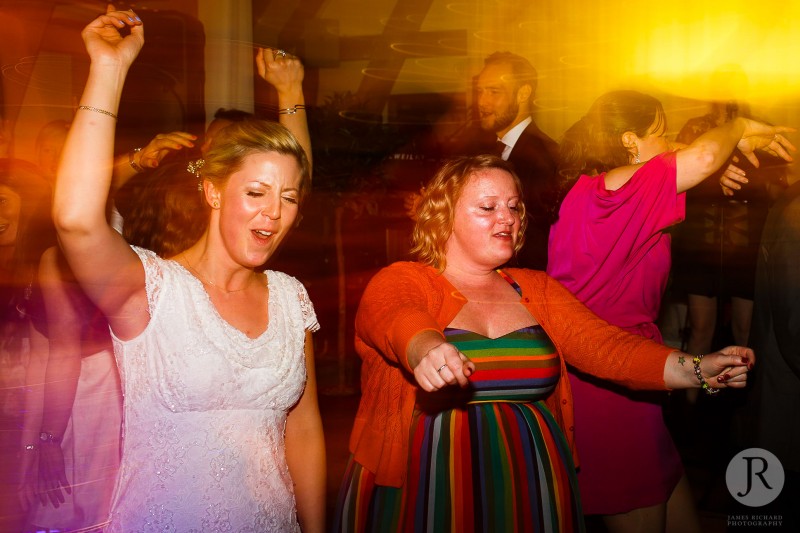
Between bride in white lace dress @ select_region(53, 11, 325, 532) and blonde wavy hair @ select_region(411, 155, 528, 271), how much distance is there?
42 centimetres

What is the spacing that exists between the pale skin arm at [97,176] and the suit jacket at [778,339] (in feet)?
6.10

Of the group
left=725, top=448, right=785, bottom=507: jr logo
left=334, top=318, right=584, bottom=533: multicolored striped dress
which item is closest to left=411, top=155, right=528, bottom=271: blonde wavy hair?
left=334, top=318, right=584, bottom=533: multicolored striped dress

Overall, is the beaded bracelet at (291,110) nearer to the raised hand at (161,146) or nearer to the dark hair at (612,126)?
the raised hand at (161,146)

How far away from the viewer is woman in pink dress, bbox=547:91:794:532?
6.56 feet

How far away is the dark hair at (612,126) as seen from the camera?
7.17 ft

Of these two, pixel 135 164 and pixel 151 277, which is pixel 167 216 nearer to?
pixel 135 164

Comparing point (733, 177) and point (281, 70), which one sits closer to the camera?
point (281, 70)

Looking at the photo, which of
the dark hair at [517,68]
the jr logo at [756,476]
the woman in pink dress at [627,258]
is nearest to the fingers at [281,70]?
the woman in pink dress at [627,258]

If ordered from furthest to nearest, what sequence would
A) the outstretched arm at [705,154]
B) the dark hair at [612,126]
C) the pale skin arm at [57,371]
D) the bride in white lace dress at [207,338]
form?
the dark hair at [612,126] < the outstretched arm at [705,154] < the pale skin arm at [57,371] < the bride in white lace dress at [207,338]

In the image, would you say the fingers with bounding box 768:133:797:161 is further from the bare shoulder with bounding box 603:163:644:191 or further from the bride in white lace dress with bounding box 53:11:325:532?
the bride in white lace dress with bounding box 53:11:325:532

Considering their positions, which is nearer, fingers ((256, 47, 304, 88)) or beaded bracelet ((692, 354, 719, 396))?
beaded bracelet ((692, 354, 719, 396))

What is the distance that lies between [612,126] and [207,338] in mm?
1445

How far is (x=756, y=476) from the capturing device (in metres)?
2.57

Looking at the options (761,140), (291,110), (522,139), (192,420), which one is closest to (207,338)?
(192,420)
